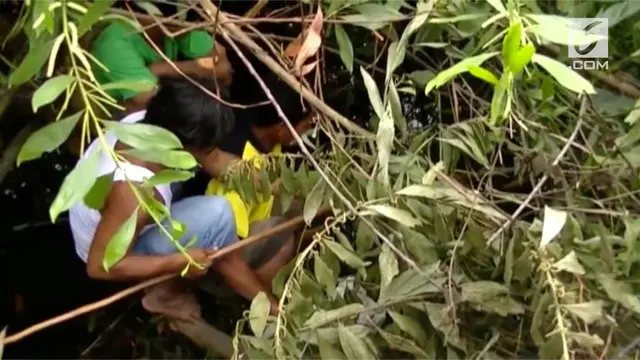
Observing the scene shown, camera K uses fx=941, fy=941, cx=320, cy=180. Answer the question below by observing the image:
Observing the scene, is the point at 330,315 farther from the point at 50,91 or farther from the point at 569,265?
the point at 50,91

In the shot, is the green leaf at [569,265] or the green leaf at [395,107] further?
the green leaf at [395,107]

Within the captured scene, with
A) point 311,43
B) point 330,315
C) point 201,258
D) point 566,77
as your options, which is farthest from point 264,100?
point 566,77

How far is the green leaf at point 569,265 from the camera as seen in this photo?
2.60 ft

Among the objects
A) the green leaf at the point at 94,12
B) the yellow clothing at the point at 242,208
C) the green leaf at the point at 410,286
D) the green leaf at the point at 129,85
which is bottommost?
the yellow clothing at the point at 242,208

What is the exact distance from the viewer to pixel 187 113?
1.20 meters

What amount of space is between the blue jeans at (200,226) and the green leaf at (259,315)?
301 millimetres

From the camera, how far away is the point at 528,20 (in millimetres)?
760

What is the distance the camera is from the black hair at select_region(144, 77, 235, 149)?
1.20m

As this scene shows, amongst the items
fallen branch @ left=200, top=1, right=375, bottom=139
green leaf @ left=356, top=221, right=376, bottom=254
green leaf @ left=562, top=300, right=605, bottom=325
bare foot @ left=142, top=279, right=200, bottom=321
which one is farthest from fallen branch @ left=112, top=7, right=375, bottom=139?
bare foot @ left=142, top=279, right=200, bottom=321

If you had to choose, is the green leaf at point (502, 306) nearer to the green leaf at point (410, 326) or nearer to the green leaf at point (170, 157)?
the green leaf at point (410, 326)

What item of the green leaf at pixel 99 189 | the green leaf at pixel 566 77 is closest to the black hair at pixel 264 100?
the green leaf at pixel 99 189

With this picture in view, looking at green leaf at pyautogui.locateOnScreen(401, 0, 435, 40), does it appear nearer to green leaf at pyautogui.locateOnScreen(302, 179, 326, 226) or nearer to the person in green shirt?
green leaf at pyautogui.locateOnScreen(302, 179, 326, 226)

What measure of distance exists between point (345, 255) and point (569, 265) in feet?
0.75

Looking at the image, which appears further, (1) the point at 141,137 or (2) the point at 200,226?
(2) the point at 200,226
